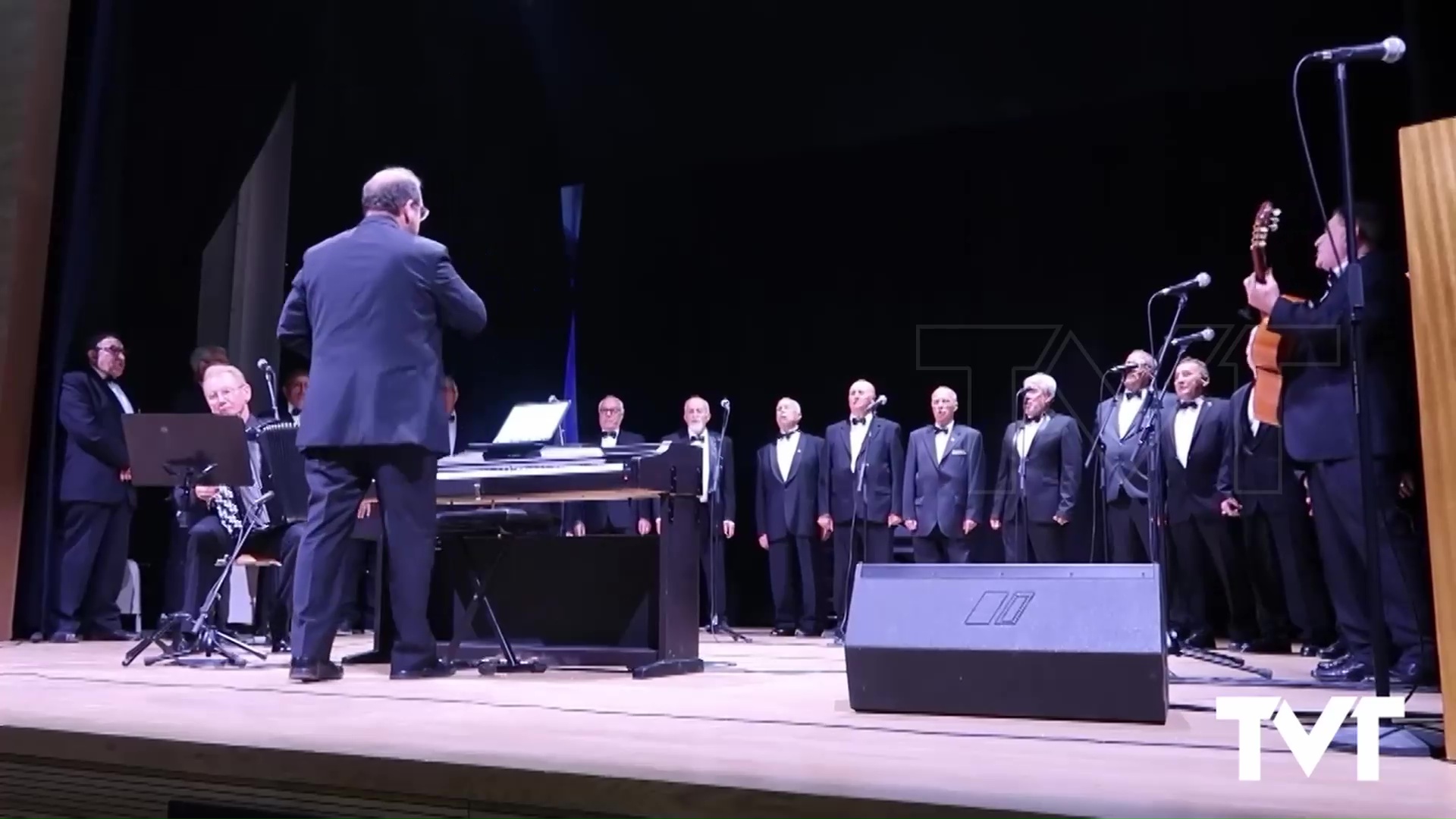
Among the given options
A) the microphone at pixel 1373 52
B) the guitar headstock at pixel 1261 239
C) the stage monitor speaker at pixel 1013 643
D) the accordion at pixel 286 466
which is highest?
the microphone at pixel 1373 52

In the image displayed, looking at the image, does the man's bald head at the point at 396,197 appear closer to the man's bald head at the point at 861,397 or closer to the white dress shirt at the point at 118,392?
the white dress shirt at the point at 118,392

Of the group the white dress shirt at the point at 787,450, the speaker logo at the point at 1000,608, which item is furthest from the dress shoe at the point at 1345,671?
the white dress shirt at the point at 787,450

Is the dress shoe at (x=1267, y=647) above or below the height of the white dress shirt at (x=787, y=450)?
below

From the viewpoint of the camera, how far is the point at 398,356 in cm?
361

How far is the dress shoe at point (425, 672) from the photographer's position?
3772 millimetres

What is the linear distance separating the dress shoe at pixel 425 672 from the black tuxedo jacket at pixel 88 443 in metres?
3.31

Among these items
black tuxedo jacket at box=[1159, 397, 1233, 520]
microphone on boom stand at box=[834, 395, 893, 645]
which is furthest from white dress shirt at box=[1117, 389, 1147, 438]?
microphone on boom stand at box=[834, 395, 893, 645]

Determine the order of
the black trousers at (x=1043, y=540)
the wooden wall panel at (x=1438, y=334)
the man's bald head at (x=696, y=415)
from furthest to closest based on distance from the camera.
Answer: the man's bald head at (x=696, y=415) → the black trousers at (x=1043, y=540) → the wooden wall panel at (x=1438, y=334)

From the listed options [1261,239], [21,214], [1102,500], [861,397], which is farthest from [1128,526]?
[21,214]

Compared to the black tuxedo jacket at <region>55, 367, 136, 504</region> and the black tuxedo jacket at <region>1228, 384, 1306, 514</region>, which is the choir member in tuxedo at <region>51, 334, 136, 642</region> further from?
the black tuxedo jacket at <region>1228, 384, 1306, 514</region>

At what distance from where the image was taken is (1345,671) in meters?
3.89

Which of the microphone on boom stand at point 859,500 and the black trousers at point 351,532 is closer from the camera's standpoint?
the black trousers at point 351,532

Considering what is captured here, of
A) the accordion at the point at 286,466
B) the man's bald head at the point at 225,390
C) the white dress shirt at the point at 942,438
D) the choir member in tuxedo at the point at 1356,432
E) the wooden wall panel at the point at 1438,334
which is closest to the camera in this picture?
the wooden wall panel at the point at 1438,334

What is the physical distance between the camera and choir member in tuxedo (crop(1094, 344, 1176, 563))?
650 cm
